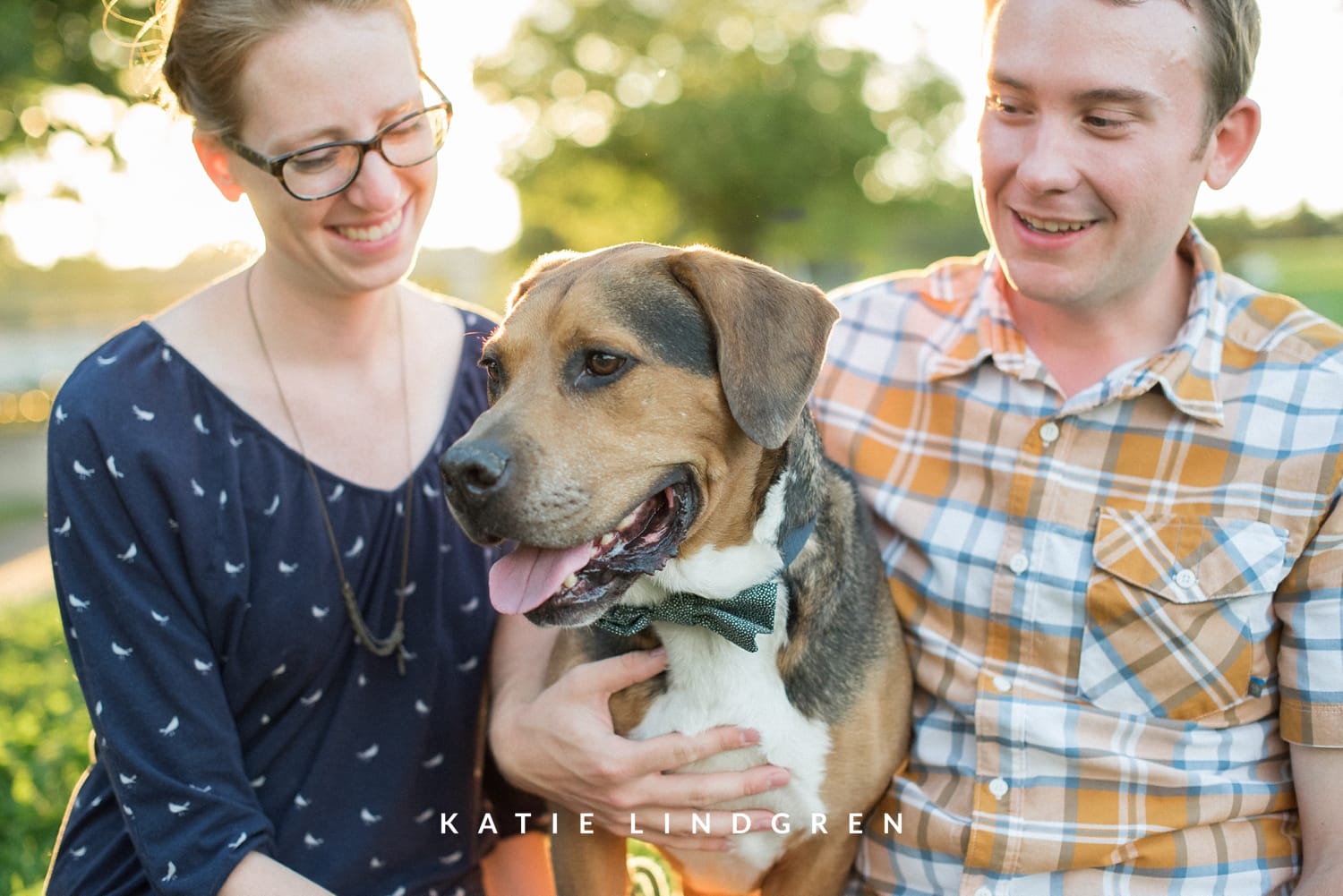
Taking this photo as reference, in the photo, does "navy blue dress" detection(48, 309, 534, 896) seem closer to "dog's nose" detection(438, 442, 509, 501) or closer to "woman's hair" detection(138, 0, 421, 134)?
"woman's hair" detection(138, 0, 421, 134)

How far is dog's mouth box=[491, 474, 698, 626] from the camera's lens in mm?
2771

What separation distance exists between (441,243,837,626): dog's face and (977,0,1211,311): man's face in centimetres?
72

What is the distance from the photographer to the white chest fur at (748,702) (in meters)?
3.08

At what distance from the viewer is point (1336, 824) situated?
9.54ft

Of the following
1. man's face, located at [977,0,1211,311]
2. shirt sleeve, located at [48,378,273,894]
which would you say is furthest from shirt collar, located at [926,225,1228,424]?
shirt sleeve, located at [48,378,273,894]

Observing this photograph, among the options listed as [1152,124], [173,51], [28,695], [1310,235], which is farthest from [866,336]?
[1310,235]

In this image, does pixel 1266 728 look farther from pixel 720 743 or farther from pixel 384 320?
pixel 384 320

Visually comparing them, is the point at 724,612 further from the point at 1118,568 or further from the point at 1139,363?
the point at 1139,363

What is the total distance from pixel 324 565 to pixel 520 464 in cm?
94

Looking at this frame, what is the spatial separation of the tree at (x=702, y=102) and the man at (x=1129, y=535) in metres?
30.7

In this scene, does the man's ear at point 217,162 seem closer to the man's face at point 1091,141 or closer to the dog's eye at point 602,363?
the dog's eye at point 602,363

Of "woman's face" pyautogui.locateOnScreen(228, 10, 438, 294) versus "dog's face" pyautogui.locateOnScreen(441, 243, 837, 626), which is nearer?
"dog's face" pyautogui.locateOnScreen(441, 243, 837, 626)

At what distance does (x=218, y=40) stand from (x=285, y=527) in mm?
1300

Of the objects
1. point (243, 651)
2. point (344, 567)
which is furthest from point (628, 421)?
point (243, 651)
